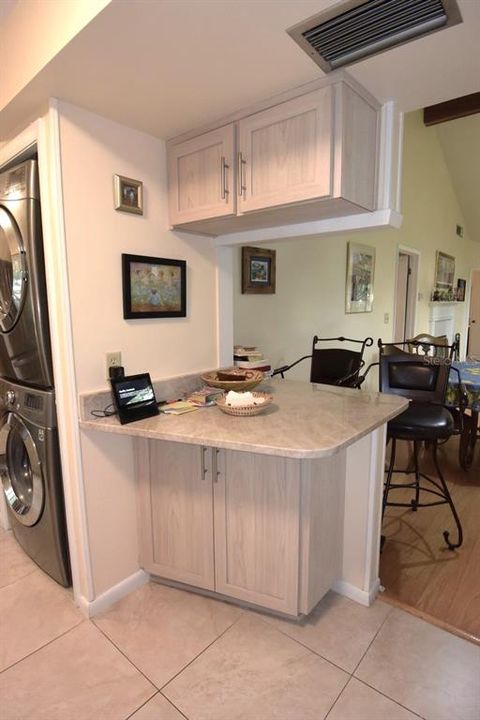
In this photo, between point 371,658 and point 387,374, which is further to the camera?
point 387,374

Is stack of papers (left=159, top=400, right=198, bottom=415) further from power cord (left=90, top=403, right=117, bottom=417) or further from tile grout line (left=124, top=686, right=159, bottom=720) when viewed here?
tile grout line (left=124, top=686, right=159, bottom=720)

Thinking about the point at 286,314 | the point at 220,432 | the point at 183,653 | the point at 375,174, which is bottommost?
the point at 183,653

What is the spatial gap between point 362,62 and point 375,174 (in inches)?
15.6

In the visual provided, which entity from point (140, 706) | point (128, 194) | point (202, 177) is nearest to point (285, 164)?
point (202, 177)

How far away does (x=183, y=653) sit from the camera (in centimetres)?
157

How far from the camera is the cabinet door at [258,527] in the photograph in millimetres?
1561

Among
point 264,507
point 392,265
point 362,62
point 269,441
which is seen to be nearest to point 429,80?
point 362,62

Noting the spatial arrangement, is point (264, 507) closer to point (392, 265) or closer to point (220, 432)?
point (220, 432)

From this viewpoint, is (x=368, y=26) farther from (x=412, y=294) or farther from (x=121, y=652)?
(x=412, y=294)

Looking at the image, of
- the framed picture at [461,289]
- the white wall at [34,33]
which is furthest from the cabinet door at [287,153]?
the framed picture at [461,289]

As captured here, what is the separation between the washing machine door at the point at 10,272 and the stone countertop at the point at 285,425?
594 millimetres

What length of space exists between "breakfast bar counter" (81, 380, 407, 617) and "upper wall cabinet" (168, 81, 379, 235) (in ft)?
2.73

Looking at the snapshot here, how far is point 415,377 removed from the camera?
2398mm

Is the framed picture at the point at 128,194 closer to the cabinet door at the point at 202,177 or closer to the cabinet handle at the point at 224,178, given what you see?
the cabinet door at the point at 202,177
